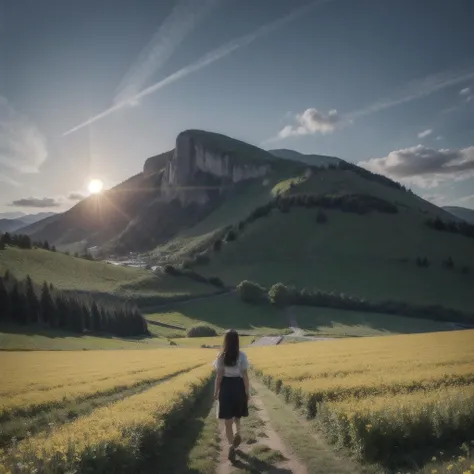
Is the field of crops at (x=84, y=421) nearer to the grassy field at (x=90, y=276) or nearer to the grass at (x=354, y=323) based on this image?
the grass at (x=354, y=323)

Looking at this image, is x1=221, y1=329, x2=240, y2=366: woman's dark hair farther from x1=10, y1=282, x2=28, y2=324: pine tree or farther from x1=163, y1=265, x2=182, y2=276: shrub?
x1=163, y1=265, x2=182, y2=276: shrub

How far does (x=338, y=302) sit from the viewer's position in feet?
471

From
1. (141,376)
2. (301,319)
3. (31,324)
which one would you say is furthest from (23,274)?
(141,376)

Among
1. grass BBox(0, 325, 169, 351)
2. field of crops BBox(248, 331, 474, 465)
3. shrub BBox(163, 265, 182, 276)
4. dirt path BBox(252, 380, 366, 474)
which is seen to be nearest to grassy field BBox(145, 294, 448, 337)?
shrub BBox(163, 265, 182, 276)

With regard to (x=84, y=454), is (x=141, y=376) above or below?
below

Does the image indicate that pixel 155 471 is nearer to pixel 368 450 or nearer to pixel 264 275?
pixel 368 450

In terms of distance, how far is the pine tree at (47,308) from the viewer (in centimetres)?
9550

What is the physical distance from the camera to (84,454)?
10531 mm

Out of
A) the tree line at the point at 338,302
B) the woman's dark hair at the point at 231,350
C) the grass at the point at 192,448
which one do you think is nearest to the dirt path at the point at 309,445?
the grass at the point at 192,448

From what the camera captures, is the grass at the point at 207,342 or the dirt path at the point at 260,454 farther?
the grass at the point at 207,342

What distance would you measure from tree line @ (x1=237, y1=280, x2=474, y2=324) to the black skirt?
13172 centimetres

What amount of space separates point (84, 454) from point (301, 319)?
12644 cm

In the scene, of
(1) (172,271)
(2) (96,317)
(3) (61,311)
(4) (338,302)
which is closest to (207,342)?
(2) (96,317)

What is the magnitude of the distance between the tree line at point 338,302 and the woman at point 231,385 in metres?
132
